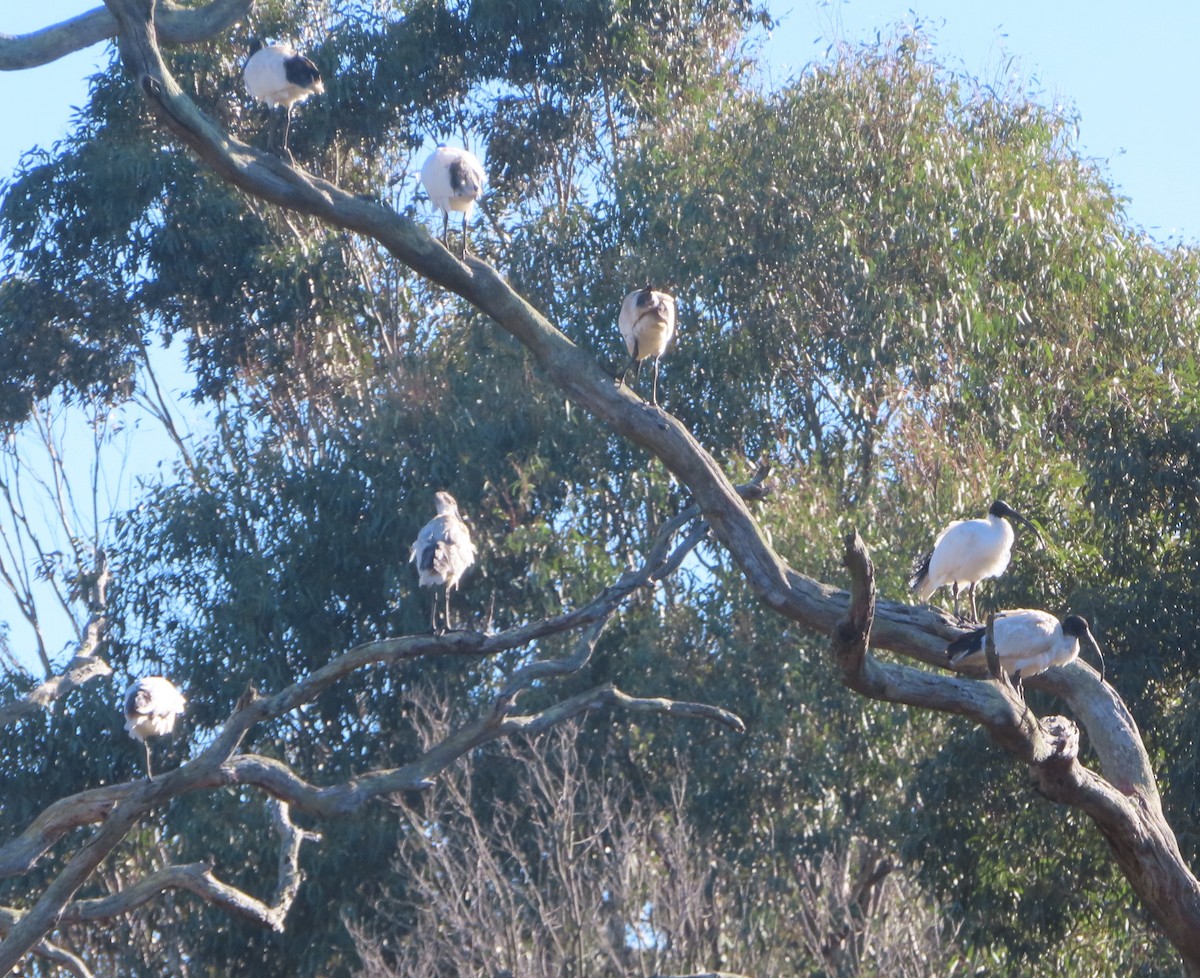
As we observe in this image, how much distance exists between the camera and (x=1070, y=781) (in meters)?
5.95

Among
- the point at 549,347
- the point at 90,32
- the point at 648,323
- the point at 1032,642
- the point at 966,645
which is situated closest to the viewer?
the point at 966,645

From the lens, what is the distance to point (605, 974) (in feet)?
34.7

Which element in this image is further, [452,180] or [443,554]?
[452,180]

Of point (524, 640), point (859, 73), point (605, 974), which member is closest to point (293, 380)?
point (859, 73)

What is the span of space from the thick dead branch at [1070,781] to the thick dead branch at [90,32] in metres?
4.03

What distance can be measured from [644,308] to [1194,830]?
382cm

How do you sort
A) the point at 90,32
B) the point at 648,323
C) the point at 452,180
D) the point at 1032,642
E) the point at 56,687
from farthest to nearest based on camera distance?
the point at 452,180
the point at 648,323
the point at 56,687
the point at 90,32
the point at 1032,642

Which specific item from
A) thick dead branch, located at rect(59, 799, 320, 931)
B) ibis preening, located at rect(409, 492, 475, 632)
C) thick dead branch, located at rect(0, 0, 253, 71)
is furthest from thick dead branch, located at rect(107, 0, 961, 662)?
thick dead branch, located at rect(59, 799, 320, 931)

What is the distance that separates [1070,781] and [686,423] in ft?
28.2

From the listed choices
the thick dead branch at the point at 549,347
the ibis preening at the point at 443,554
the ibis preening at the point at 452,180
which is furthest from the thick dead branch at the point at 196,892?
the ibis preening at the point at 452,180

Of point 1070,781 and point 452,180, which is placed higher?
point 452,180

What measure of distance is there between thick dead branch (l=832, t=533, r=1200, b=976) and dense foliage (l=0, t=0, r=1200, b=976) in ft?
11.8

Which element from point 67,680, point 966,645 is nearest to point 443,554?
point 67,680

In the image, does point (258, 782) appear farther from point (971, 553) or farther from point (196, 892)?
point (971, 553)
